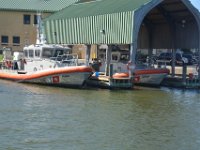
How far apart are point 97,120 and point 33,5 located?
191 feet

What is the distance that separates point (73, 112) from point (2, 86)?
515 inches

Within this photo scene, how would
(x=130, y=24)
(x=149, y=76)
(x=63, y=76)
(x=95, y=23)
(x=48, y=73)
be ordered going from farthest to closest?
(x=95, y=23)
(x=149, y=76)
(x=48, y=73)
(x=130, y=24)
(x=63, y=76)

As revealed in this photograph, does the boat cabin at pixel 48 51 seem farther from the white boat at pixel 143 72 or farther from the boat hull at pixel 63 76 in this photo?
the white boat at pixel 143 72

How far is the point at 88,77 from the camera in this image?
3688 cm

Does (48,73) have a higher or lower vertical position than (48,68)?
lower

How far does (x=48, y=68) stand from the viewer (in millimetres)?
38469

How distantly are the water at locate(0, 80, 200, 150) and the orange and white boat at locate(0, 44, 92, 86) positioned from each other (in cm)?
175

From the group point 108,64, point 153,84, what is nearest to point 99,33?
point 108,64

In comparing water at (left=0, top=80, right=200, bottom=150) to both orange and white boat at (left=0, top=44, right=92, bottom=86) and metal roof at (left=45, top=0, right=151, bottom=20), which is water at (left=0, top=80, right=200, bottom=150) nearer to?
orange and white boat at (left=0, top=44, right=92, bottom=86)

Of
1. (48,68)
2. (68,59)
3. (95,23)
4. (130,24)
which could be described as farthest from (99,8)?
(48,68)

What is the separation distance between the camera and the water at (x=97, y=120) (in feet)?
60.3

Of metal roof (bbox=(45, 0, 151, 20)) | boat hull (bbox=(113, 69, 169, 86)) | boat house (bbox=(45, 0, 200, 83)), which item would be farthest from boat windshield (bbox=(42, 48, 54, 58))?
boat hull (bbox=(113, 69, 169, 86))

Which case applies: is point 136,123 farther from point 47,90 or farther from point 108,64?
point 108,64

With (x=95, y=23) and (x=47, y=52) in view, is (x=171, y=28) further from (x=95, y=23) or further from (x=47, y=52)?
(x=47, y=52)
